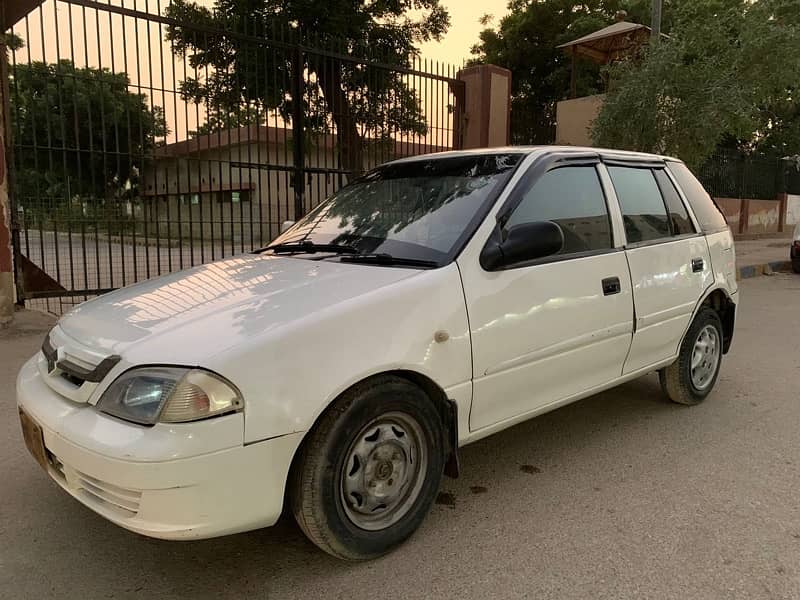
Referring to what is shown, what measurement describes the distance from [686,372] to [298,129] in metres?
6.25

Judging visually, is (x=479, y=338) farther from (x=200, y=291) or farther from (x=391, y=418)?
(x=200, y=291)

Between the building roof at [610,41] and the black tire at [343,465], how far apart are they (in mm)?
13729

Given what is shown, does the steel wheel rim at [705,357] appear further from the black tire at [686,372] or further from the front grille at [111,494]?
the front grille at [111,494]

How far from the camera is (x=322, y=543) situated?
8.02 ft

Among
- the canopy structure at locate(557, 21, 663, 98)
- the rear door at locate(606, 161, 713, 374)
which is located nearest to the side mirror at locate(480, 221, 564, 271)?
the rear door at locate(606, 161, 713, 374)

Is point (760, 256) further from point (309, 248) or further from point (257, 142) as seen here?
point (309, 248)

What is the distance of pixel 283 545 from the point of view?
2.76m

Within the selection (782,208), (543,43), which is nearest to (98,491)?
(782,208)

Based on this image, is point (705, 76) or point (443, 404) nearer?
point (443, 404)

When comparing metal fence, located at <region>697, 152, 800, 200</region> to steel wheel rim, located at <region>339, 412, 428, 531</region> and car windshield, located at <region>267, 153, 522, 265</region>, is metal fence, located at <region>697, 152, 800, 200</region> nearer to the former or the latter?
car windshield, located at <region>267, 153, 522, 265</region>

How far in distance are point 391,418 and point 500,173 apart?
145cm

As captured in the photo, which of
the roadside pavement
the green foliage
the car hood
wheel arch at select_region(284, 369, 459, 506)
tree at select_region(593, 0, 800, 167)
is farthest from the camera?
the roadside pavement

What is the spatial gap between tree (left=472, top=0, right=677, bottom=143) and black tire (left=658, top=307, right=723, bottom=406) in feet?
61.7

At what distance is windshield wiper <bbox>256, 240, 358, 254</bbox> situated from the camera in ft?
10.7
